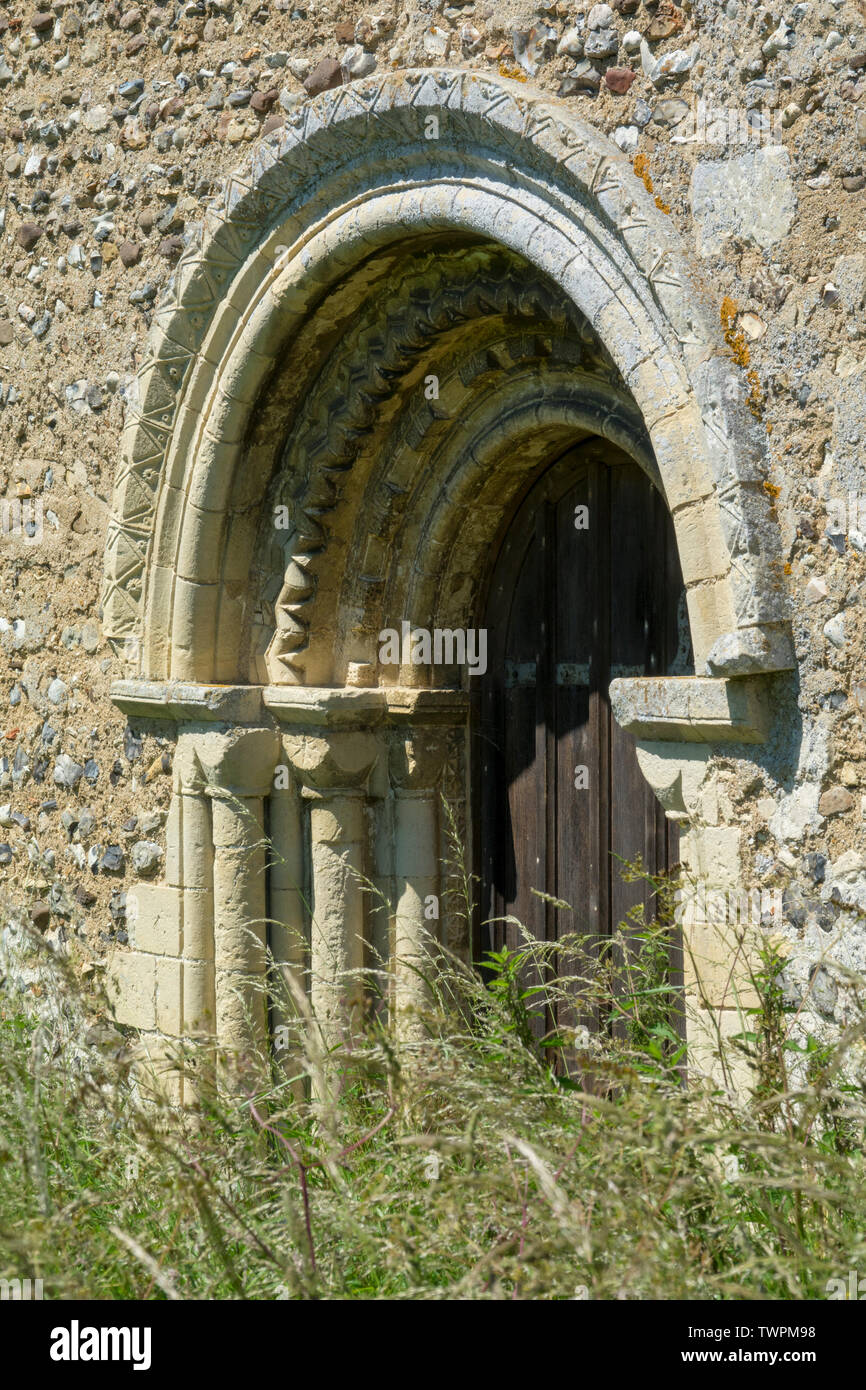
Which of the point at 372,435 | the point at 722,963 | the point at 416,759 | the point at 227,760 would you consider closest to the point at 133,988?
the point at 227,760

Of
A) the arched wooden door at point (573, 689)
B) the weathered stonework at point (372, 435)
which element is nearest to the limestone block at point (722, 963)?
the weathered stonework at point (372, 435)

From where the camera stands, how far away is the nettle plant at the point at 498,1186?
185 centimetres

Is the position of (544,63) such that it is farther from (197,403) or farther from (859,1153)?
(859,1153)

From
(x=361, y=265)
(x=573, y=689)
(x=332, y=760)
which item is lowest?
(x=332, y=760)

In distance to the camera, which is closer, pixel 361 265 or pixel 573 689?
pixel 361 265

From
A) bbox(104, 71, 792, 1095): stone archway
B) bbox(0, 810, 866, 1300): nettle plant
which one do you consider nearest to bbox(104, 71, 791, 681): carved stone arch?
bbox(104, 71, 792, 1095): stone archway

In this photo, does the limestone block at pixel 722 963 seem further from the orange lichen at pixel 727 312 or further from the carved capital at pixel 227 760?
the carved capital at pixel 227 760

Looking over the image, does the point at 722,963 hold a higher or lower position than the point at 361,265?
lower

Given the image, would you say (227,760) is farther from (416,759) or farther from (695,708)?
(695,708)

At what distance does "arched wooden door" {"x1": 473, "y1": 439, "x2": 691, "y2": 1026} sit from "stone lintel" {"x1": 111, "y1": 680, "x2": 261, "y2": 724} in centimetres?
69

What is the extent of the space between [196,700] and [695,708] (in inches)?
66.2

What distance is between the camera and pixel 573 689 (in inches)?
151

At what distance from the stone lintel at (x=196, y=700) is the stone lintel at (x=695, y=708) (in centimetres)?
139
